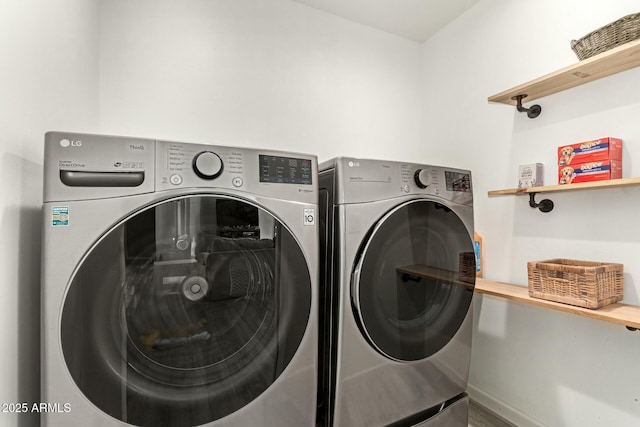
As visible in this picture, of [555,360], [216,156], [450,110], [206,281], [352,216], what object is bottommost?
[555,360]

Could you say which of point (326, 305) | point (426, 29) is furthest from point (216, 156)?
point (426, 29)

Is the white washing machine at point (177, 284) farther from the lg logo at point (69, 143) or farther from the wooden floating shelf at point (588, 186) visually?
the wooden floating shelf at point (588, 186)

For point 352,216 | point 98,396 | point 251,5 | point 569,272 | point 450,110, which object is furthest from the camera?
point 450,110

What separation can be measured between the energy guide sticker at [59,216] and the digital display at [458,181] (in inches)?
48.8

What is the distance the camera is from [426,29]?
6.75ft

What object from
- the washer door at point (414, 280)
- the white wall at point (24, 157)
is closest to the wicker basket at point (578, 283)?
the washer door at point (414, 280)

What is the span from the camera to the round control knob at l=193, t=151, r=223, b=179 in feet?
2.68

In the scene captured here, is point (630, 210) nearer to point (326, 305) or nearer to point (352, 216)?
point (352, 216)

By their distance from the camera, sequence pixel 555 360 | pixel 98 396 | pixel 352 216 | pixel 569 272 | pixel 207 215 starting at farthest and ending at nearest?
pixel 555 360 → pixel 569 272 → pixel 352 216 → pixel 207 215 → pixel 98 396

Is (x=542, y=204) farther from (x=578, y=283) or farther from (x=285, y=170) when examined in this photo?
(x=285, y=170)

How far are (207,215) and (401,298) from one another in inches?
29.4

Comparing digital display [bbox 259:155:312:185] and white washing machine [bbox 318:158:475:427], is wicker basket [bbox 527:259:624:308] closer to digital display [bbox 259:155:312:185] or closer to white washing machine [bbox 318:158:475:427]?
white washing machine [bbox 318:158:475:427]

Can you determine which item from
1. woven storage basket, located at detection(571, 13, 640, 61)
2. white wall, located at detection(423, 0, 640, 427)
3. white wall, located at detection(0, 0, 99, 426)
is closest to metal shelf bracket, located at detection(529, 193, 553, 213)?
white wall, located at detection(423, 0, 640, 427)

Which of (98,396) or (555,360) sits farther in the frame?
(555,360)
